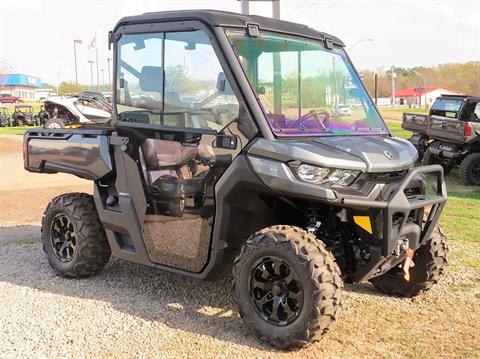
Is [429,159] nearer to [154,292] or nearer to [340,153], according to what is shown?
[154,292]

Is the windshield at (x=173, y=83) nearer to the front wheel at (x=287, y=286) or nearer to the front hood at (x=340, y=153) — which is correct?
the front hood at (x=340, y=153)

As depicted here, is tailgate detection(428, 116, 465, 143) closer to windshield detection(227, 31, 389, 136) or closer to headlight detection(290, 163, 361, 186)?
windshield detection(227, 31, 389, 136)

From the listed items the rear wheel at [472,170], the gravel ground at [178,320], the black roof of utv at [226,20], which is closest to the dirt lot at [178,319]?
the gravel ground at [178,320]

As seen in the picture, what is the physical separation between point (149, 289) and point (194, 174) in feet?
4.60

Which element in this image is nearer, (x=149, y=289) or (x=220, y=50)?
(x=220, y=50)

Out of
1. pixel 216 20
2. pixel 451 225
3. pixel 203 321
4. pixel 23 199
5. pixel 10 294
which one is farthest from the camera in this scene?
pixel 23 199

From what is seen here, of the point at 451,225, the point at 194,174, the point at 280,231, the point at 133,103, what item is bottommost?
the point at 451,225

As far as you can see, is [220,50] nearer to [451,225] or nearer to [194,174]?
[194,174]

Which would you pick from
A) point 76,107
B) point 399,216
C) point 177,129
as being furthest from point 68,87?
point 399,216

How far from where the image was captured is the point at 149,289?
509 centimetres

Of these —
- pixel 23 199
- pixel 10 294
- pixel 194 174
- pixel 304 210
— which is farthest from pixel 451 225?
pixel 23 199

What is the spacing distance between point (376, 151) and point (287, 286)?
1.11m

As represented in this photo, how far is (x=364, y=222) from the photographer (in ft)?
12.8

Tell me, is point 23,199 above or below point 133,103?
below
